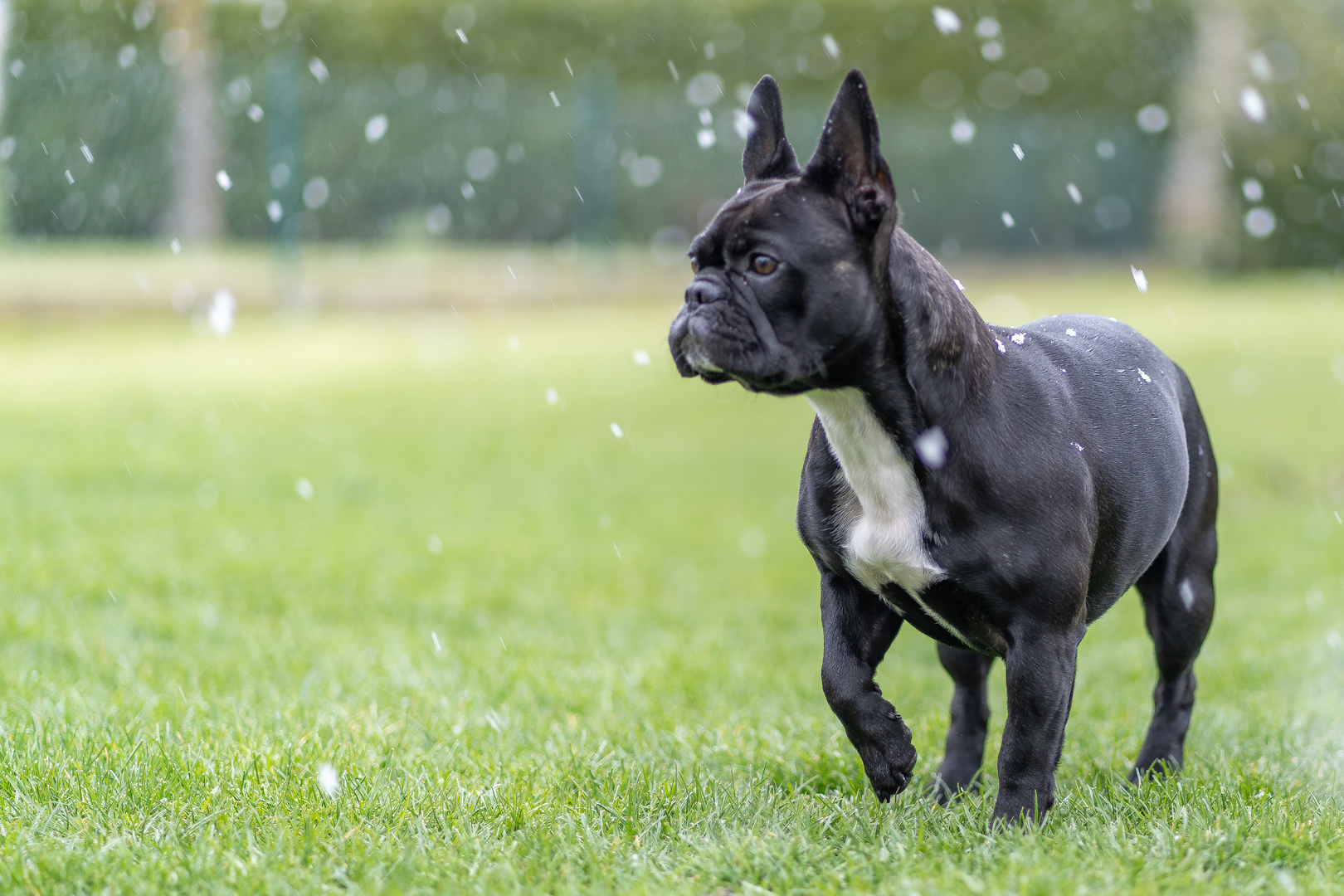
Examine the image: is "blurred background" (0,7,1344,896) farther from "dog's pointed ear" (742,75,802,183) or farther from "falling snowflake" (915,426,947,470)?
"dog's pointed ear" (742,75,802,183)

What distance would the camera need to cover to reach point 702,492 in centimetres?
895

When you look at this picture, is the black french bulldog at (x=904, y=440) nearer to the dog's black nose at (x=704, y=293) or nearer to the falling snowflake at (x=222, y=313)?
the dog's black nose at (x=704, y=293)

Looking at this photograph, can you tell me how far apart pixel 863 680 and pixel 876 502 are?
1.51 ft

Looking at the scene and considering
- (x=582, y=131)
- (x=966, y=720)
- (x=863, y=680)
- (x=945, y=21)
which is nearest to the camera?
(x=863, y=680)

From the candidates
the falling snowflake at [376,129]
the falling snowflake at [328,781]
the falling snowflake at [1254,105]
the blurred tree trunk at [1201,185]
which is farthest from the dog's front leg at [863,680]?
the blurred tree trunk at [1201,185]

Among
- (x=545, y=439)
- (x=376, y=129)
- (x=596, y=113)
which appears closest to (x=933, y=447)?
(x=545, y=439)

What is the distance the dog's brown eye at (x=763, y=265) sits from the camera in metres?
2.80

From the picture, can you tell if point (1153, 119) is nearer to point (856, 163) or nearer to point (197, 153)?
point (197, 153)

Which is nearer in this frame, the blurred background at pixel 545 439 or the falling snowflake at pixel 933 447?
the falling snowflake at pixel 933 447

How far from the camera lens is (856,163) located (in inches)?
110

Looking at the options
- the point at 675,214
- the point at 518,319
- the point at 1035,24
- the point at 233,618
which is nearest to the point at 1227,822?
the point at 233,618

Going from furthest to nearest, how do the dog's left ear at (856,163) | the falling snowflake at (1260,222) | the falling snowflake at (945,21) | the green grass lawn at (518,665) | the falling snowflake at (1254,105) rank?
the falling snowflake at (1260,222) < the falling snowflake at (1254,105) < the falling snowflake at (945,21) < the green grass lawn at (518,665) < the dog's left ear at (856,163)

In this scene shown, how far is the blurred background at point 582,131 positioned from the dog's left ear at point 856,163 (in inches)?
523

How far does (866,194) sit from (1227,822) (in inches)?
66.8
